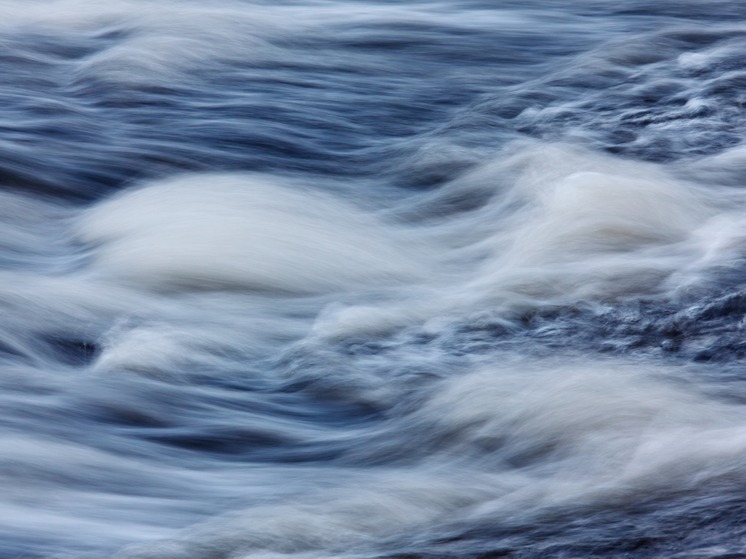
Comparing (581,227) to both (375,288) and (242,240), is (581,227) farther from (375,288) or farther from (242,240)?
(242,240)

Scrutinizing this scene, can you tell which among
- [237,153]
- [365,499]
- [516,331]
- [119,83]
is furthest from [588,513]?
[119,83]

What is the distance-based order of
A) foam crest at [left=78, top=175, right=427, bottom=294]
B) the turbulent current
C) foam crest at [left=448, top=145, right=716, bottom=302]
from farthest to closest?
foam crest at [left=78, top=175, right=427, bottom=294] < foam crest at [left=448, top=145, right=716, bottom=302] < the turbulent current

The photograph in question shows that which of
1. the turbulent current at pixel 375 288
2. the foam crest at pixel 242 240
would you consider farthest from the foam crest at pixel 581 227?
the foam crest at pixel 242 240

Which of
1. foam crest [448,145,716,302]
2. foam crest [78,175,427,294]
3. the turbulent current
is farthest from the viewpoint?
foam crest [78,175,427,294]

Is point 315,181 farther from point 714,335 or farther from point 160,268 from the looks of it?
point 714,335

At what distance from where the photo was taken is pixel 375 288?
404 cm

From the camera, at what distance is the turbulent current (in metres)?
2.53

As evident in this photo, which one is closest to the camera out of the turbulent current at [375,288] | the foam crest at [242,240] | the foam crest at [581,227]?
the turbulent current at [375,288]

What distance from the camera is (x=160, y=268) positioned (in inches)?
162

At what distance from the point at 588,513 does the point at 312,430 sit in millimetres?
913

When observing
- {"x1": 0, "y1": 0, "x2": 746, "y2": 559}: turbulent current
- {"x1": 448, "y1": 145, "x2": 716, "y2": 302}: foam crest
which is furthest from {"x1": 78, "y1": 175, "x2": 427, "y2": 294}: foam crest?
{"x1": 448, "y1": 145, "x2": 716, "y2": 302}: foam crest

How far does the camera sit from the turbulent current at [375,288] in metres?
2.53

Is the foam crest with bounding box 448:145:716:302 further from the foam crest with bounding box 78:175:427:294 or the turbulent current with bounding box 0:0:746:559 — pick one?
the foam crest with bounding box 78:175:427:294

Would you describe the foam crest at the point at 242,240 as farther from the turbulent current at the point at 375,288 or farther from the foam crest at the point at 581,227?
the foam crest at the point at 581,227
